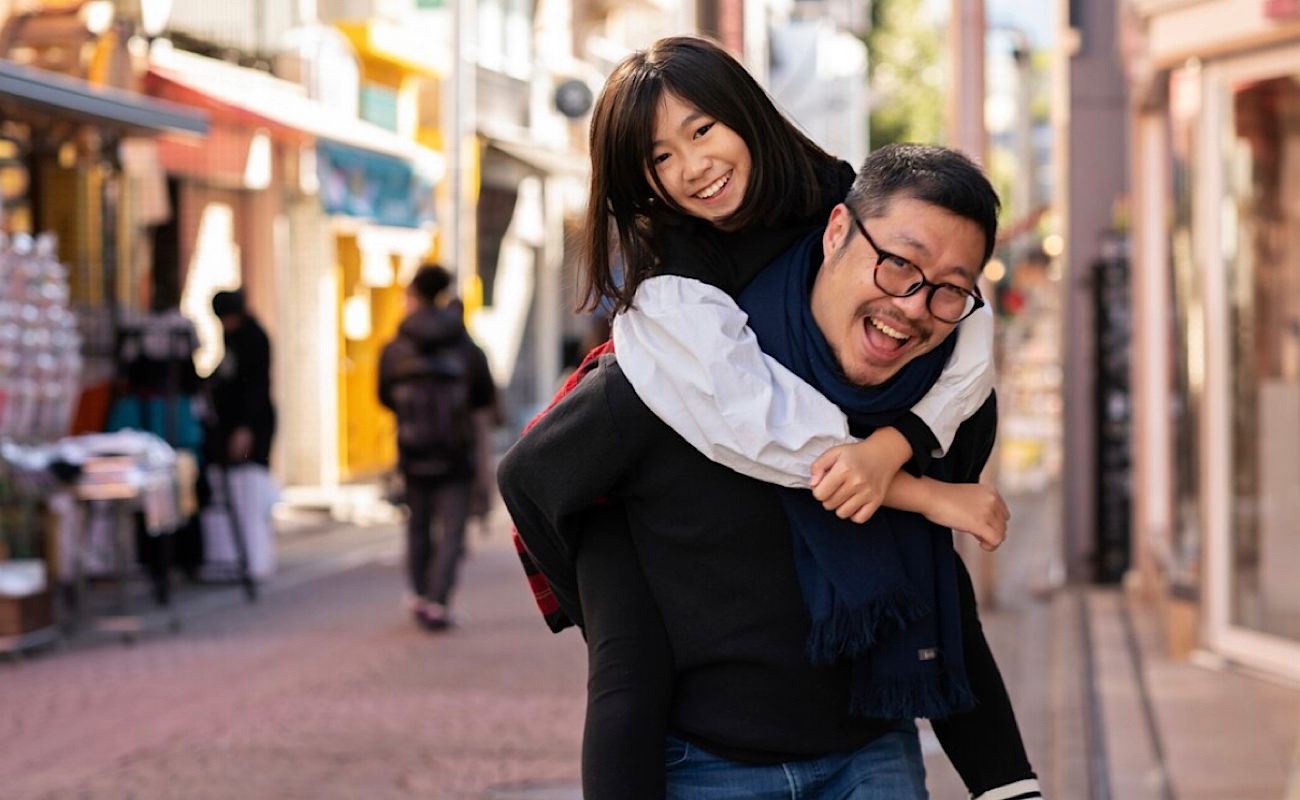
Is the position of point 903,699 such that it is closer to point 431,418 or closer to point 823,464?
point 823,464

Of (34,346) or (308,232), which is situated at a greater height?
(308,232)

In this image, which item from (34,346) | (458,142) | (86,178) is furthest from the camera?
(458,142)

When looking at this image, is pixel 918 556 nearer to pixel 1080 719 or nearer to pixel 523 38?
pixel 1080 719

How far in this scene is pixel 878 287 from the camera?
279 cm

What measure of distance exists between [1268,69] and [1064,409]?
4.86 meters

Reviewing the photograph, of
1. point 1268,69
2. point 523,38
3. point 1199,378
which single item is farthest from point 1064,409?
point 523,38

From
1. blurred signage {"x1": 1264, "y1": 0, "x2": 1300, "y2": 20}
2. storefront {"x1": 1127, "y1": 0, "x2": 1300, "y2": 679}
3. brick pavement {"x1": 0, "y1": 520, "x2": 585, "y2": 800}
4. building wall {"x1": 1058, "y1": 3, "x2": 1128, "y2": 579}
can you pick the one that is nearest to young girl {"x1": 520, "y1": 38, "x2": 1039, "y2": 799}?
brick pavement {"x1": 0, "y1": 520, "x2": 585, "y2": 800}

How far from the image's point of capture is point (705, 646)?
9.46ft

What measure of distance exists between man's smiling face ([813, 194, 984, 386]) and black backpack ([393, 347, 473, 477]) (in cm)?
876

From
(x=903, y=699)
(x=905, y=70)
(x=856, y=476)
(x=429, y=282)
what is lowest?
(x=903, y=699)

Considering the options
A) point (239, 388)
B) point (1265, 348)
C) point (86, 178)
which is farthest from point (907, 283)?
point (86, 178)

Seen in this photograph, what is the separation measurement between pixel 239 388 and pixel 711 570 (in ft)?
36.7

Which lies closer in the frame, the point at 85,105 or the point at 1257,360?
the point at 1257,360

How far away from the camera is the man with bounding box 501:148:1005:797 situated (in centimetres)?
281
